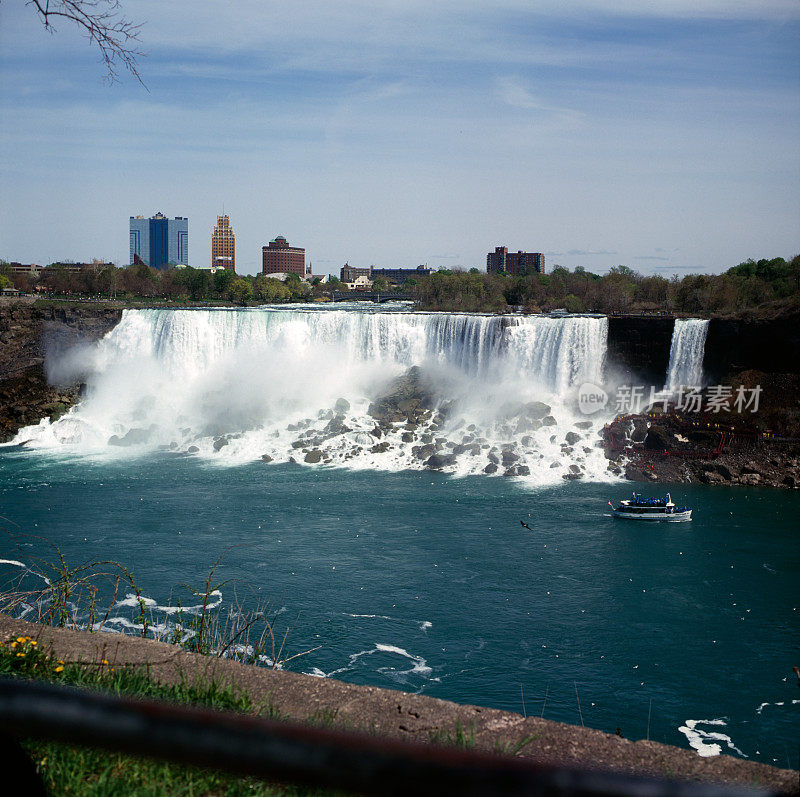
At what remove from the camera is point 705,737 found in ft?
31.1

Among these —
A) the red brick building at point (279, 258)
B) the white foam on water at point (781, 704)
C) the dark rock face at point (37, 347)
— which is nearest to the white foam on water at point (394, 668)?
the white foam on water at point (781, 704)

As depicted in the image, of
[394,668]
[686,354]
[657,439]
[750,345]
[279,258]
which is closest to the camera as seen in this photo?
[394,668]

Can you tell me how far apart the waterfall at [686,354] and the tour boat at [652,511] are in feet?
37.0

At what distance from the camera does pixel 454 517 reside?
19359mm

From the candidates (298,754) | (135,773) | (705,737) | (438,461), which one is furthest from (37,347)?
(298,754)

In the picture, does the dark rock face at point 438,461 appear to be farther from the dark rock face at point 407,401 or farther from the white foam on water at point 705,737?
the white foam on water at point 705,737

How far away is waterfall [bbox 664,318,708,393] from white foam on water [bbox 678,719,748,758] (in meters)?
21.5

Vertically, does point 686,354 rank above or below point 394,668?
above

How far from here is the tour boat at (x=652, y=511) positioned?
19.3 meters

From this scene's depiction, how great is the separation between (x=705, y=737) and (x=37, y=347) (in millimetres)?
33837

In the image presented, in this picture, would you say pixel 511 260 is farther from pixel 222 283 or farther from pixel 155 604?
pixel 155 604

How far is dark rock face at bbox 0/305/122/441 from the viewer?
32.2m

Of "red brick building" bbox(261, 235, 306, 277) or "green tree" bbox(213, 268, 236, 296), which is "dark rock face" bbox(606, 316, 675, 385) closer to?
"green tree" bbox(213, 268, 236, 296)

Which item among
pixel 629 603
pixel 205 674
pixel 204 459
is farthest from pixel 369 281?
pixel 205 674
